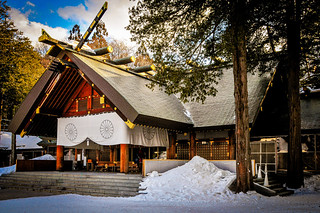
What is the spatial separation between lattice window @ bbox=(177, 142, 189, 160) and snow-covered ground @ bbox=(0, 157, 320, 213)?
353 centimetres

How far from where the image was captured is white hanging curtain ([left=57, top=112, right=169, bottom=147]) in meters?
13.9

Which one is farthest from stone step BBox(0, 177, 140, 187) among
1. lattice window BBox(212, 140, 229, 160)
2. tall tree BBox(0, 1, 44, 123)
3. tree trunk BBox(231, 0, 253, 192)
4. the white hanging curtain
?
tall tree BBox(0, 1, 44, 123)

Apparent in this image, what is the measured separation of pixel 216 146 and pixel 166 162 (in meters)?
3.45

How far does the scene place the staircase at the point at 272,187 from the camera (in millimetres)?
11125

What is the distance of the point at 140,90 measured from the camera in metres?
15.5

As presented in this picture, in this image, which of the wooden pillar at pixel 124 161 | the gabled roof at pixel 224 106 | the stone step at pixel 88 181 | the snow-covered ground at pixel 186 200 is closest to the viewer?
the snow-covered ground at pixel 186 200

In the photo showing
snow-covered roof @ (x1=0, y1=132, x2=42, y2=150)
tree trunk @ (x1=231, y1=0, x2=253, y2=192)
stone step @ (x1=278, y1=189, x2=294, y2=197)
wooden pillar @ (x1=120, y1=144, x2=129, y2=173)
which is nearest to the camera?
tree trunk @ (x1=231, y1=0, x2=253, y2=192)

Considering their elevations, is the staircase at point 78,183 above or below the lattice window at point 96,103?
below

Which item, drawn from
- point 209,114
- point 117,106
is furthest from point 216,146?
point 117,106

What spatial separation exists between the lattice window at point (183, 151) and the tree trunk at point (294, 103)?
206 inches

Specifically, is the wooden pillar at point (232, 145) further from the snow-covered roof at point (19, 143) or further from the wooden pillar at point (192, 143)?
the snow-covered roof at point (19, 143)

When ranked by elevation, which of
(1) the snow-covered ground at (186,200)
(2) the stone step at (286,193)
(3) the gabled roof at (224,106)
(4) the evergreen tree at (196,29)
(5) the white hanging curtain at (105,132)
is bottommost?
(2) the stone step at (286,193)

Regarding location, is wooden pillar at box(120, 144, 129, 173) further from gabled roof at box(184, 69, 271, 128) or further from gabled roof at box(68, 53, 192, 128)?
gabled roof at box(184, 69, 271, 128)

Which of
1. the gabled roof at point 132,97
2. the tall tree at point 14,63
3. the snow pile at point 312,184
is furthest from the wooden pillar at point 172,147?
the tall tree at point 14,63
